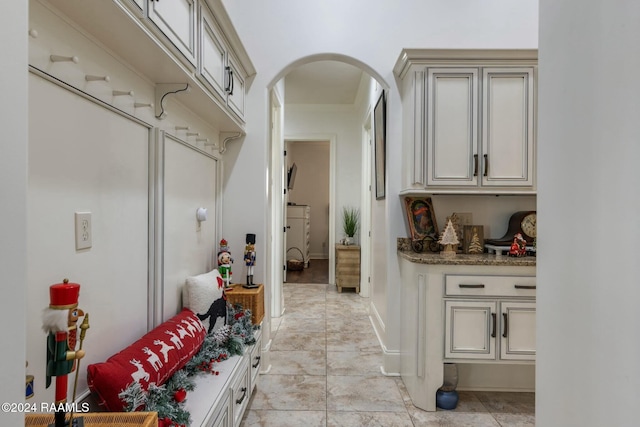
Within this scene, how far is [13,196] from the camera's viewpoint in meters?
0.49

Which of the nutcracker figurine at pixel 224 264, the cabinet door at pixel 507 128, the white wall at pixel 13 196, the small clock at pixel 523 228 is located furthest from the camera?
the small clock at pixel 523 228

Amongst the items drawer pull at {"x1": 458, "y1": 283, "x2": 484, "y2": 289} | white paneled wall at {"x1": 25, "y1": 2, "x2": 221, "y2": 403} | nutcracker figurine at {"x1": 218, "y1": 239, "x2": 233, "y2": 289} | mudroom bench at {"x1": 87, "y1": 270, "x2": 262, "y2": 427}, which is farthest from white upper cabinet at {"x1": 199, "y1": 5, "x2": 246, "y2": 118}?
drawer pull at {"x1": 458, "y1": 283, "x2": 484, "y2": 289}

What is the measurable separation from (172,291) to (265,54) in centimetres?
183

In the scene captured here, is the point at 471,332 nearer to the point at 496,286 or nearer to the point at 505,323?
the point at 505,323

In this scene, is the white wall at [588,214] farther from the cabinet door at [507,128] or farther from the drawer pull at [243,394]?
the cabinet door at [507,128]

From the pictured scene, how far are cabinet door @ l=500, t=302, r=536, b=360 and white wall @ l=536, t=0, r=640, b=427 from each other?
1.21m

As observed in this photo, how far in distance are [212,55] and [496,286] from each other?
2.08 m

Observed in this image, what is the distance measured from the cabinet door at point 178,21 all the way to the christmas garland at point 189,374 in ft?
3.83

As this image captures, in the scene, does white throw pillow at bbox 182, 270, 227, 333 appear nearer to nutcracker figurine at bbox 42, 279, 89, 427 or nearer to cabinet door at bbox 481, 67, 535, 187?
nutcracker figurine at bbox 42, 279, 89, 427

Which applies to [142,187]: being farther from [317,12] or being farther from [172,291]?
[317,12]

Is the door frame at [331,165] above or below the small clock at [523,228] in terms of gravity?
above

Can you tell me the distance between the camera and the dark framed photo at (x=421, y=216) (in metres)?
2.46

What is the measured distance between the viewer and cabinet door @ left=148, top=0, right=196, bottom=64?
1.08 meters

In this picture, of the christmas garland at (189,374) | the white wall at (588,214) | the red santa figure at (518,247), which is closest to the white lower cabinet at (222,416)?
the christmas garland at (189,374)
